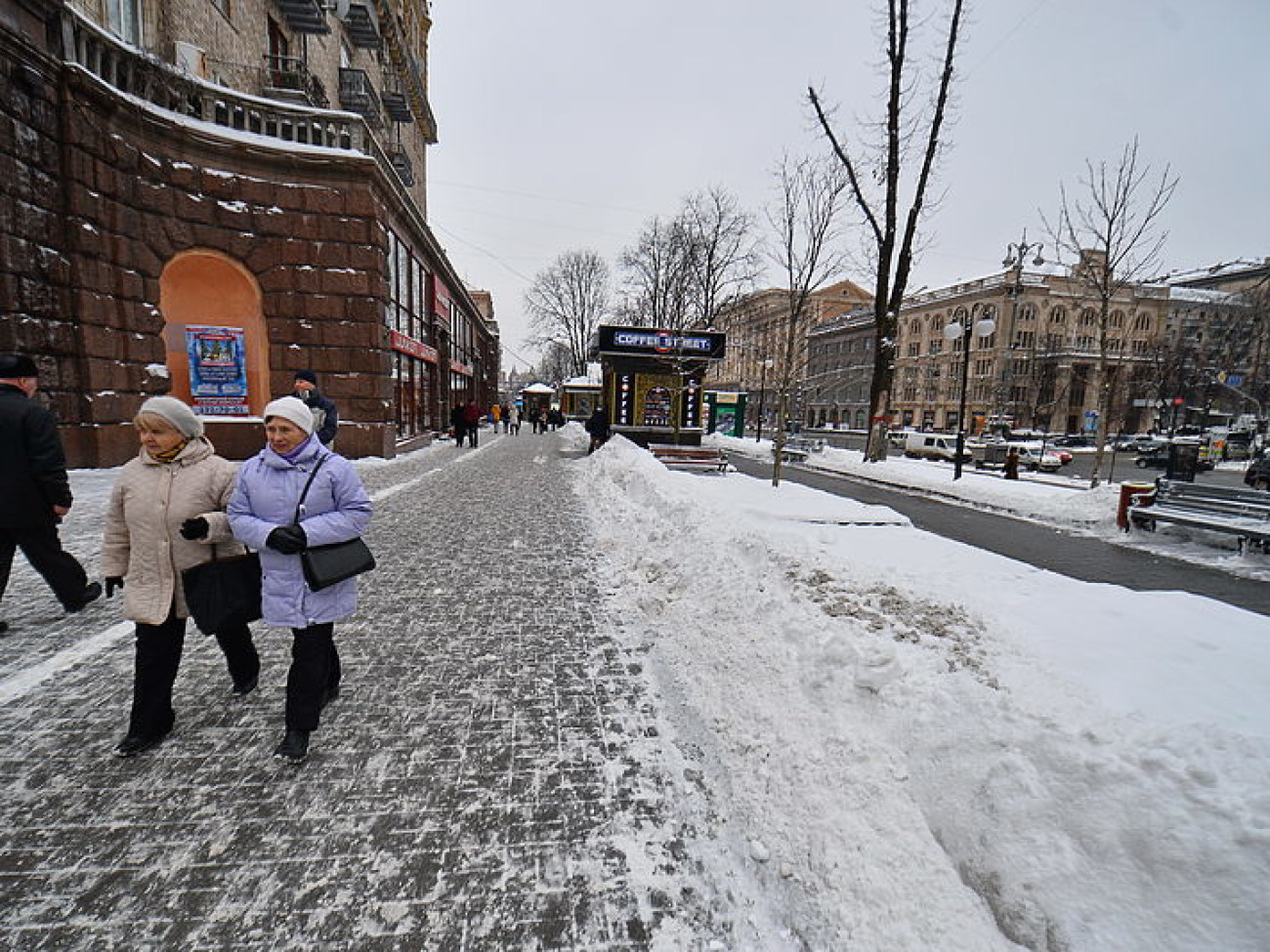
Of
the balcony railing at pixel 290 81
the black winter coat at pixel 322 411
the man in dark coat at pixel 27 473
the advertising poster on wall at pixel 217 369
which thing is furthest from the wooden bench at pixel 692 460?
the balcony railing at pixel 290 81

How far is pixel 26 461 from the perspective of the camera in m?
4.07

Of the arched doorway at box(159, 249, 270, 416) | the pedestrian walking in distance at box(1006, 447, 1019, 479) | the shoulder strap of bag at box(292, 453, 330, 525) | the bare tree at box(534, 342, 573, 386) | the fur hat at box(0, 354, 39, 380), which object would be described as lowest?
the pedestrian walking in distance at box(1006, 447, 1019, 479)

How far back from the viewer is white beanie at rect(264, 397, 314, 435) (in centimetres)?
277

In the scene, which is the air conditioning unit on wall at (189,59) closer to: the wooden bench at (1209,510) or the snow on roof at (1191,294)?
the wooden bench at (1209,510)

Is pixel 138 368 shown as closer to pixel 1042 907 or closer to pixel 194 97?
pixel 194 97

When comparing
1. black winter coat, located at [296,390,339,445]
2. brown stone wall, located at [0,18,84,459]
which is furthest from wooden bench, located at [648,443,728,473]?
brown stone wall, located at [0,18,84,459]

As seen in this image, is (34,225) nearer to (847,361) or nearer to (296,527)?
(296,527)

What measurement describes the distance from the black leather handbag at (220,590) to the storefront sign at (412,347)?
1488 centimetres

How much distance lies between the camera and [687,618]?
189 inches

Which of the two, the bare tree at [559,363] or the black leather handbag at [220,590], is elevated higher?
the bare tree at [559,363]

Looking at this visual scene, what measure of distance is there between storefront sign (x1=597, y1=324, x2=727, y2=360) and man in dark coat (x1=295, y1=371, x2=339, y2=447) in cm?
1182

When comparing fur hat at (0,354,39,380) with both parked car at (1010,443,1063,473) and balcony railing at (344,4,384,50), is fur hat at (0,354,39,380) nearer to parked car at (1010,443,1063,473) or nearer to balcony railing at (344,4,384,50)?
balcony railing at (344,4,384,50)

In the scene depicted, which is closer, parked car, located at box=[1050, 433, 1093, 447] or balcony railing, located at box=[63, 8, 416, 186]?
balcony railing, located at box=[63, 8, 416, 186]

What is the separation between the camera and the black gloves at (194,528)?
270cm
